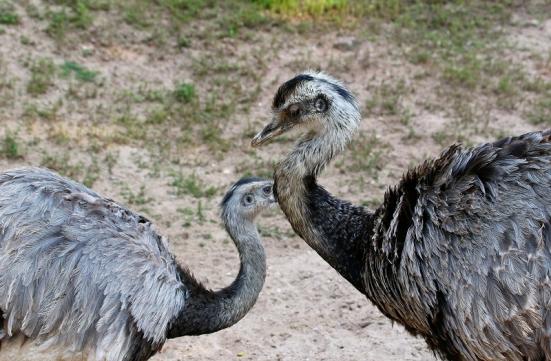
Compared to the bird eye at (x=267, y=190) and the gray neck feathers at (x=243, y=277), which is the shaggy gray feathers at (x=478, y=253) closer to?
the gray neck feathers at (x=243, y=277)

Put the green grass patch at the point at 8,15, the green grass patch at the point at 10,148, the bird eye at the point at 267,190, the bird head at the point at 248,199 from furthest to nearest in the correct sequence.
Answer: the green grass patch at the point at 8,15, the green grass patch at the point at 10,148, the bird eye at the point at 267,190, the bird head at the point at 248,199

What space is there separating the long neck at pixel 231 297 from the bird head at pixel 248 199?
0.07 m

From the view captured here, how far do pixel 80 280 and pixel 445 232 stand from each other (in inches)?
85.9

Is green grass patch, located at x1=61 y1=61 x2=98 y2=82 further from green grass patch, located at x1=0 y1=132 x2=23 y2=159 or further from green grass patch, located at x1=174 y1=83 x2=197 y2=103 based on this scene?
green grass patch, located at x1=0 y1=132 x2=23 y2=159

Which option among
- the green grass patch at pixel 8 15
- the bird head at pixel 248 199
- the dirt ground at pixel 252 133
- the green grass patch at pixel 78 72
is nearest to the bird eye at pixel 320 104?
the bird head at pixel 248 199

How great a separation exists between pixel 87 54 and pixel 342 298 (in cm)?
469

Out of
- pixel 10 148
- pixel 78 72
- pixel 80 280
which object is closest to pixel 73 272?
pixel 80 280

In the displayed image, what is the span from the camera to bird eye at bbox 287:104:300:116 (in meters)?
5.81

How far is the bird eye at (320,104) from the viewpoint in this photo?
572 cm

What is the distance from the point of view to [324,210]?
5.68m

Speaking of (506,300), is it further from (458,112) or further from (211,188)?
(458,112)

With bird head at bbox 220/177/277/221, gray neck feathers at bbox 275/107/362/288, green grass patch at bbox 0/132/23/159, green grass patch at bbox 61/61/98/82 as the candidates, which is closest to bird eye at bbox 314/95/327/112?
gray neck feathers at bbox 275/107/362/288

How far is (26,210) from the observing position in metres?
5.46

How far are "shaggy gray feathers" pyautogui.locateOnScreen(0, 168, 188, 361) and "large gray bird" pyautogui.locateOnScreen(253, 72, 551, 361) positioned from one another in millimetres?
1053
